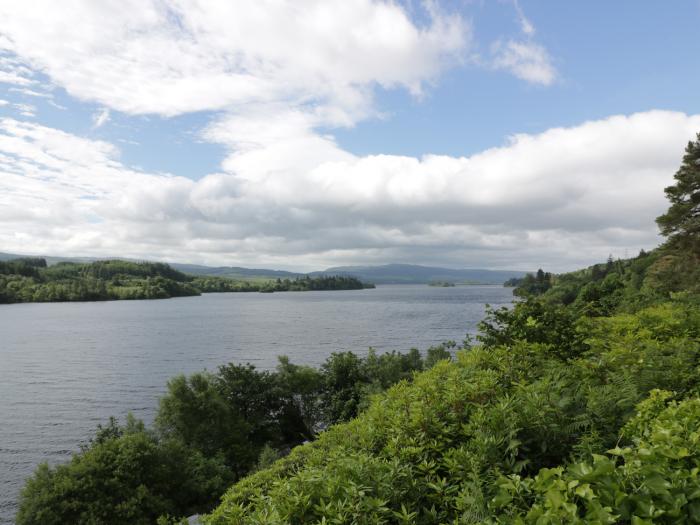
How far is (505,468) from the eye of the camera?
4730 mm

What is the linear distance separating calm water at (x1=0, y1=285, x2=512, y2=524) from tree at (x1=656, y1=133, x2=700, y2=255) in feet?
146

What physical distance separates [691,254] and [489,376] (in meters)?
35.7

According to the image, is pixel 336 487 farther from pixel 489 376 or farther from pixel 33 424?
pixel 33 424

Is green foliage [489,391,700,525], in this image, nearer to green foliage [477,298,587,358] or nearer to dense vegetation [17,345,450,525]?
green foliage [477,298,587,358]

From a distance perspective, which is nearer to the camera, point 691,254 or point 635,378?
point 635,378

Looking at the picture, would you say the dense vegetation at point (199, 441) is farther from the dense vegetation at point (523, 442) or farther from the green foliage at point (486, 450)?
the green foliage at point (486, 450)

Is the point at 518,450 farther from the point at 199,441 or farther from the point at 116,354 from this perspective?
the point at 116,354

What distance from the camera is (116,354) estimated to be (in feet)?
242

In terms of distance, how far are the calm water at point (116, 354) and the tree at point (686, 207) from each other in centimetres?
4436

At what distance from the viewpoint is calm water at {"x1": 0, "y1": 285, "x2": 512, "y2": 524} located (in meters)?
40.3

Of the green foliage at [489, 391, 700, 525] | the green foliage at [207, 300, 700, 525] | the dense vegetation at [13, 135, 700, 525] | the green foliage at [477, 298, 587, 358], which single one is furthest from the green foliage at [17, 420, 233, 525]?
the green foliage at [489, 391, 700, 525]

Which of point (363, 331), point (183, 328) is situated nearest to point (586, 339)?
point (363, 331)

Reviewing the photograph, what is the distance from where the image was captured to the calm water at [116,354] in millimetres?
40312

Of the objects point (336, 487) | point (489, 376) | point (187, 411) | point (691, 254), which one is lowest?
point (187, 411)
